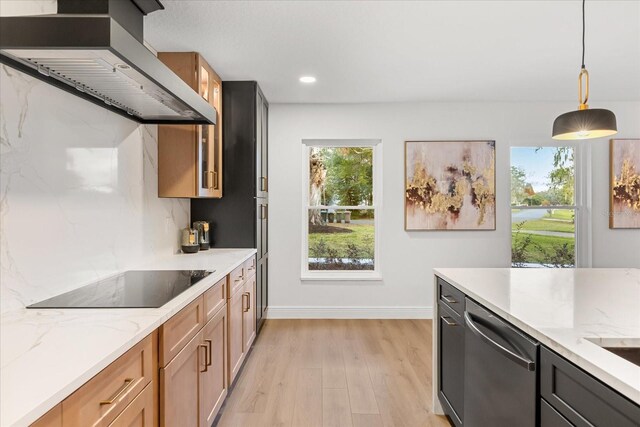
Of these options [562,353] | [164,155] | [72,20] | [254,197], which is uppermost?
[72,20]

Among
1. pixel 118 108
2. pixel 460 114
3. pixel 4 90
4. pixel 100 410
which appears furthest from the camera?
pixel 460 114

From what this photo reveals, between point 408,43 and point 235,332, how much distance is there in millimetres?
2447

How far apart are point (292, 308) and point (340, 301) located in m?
0.57

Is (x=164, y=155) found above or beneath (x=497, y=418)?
above

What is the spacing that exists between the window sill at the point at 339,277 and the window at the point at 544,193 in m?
1.67

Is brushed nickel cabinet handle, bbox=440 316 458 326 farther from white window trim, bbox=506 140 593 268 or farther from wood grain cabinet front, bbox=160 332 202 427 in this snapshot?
white window trim, bbox=506 140 593 268

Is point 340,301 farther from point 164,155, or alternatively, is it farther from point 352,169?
point 164,155

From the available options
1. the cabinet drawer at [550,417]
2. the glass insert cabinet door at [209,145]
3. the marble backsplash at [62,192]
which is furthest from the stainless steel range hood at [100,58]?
the cabinet drawer at [550,417]

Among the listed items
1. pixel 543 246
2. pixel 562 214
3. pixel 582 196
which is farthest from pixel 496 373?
pixel 582 196

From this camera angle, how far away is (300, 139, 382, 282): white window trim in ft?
14.0

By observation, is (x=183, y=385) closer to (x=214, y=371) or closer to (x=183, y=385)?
(x=183, y=385)

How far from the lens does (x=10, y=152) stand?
56.7 inches

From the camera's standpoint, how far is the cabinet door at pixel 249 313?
2892mm

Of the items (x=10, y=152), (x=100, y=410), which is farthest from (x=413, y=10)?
(x=100, y=410)
